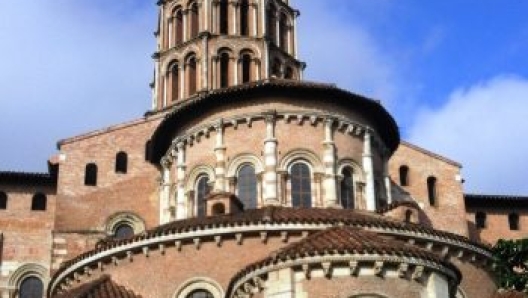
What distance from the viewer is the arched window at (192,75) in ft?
169

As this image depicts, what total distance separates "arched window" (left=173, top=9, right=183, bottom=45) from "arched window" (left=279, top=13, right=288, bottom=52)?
5.49 metres

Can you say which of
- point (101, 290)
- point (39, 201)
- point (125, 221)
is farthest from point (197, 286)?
point (39, 201)

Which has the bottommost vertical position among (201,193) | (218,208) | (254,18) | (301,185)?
(218,208)

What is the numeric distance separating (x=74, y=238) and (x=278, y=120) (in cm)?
1239

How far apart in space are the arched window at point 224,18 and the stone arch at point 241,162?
19787 millimetres

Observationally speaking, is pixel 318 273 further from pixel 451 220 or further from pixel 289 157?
pixel 451 220

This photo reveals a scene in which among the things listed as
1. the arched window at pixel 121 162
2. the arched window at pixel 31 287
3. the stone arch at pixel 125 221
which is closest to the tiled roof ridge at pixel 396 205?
the stone arch at pixel 125 221

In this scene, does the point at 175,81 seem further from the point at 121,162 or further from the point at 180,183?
the point at 180,183

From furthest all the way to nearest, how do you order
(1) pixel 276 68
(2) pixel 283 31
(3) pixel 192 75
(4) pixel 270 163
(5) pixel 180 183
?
(2) pixel 283 31 < (1) pixel 276 68 < (3) pixel 192 75 < (5) pixel 180 183 < (4) pixel 270 163

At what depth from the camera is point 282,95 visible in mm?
34719

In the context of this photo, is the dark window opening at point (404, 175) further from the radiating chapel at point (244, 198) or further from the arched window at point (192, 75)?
the arched window at point (192, 75)

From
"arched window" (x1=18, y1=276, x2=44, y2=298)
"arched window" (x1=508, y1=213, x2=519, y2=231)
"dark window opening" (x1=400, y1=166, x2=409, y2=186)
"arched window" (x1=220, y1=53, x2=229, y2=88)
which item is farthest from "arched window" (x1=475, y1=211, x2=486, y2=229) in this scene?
"arched window" (x1=18, y1=276, x2=44, y2=298)

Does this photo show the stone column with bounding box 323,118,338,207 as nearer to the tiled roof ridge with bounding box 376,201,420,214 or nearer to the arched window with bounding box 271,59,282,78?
the tiled roof ridge with bounding box 376,201,420,214

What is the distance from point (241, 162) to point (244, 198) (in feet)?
4.43
